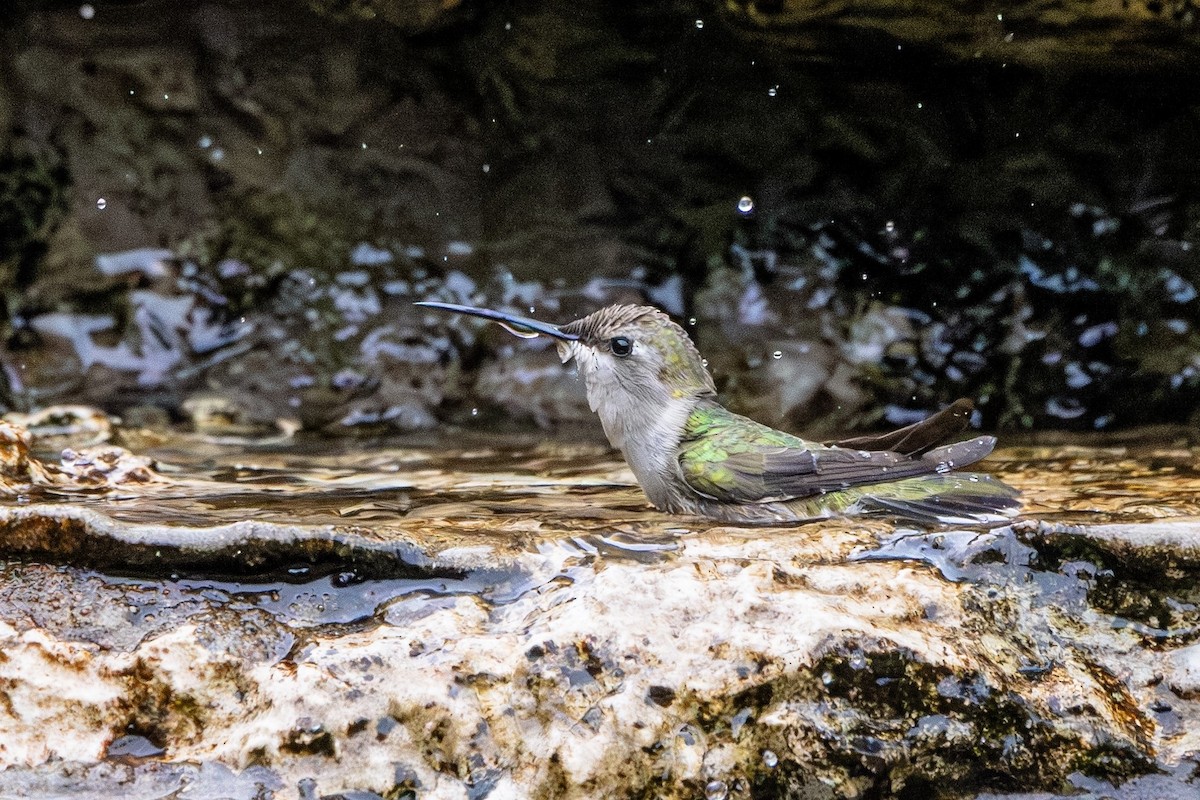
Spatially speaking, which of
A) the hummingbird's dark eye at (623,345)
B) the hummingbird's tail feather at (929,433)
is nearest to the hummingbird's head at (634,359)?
the hummingbird's dark eye at (623,345)

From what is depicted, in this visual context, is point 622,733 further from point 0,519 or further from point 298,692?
point 0,519

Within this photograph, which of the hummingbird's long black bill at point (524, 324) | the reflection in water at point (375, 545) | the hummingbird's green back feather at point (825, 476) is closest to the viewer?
the reflection in water at point (375, 545)

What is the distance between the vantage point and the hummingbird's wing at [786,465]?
14.1ft

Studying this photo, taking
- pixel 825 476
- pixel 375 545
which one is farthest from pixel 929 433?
pixel 375 545

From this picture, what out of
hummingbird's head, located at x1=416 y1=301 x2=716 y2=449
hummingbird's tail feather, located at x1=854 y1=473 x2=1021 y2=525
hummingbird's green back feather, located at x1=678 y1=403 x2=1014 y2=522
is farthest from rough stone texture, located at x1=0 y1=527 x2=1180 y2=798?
hummingbird's head, located at x1=416 y1=301 x2=716 y2=449

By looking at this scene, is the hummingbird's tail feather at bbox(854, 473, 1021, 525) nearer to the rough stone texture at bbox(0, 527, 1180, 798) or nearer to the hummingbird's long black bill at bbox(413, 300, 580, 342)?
the rough stone texture at bbox(0, 527, 1180, 798)

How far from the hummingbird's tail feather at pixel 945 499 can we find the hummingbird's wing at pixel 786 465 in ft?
0.17

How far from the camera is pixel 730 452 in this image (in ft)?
14.8

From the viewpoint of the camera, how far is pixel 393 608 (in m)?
3.29

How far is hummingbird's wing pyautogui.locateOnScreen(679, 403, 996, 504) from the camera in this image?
431 centimetres

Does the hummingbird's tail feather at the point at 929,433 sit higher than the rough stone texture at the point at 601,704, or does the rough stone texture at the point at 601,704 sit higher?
the hummingbird's tail feather at the point at 929,433

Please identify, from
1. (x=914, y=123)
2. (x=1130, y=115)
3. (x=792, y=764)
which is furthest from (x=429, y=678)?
(x=1130, y=115)

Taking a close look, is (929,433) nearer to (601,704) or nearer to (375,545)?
(601,704)

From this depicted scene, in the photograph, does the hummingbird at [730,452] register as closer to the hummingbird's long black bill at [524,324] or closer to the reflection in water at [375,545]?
the hummingbird's long black bill at [524,324]
